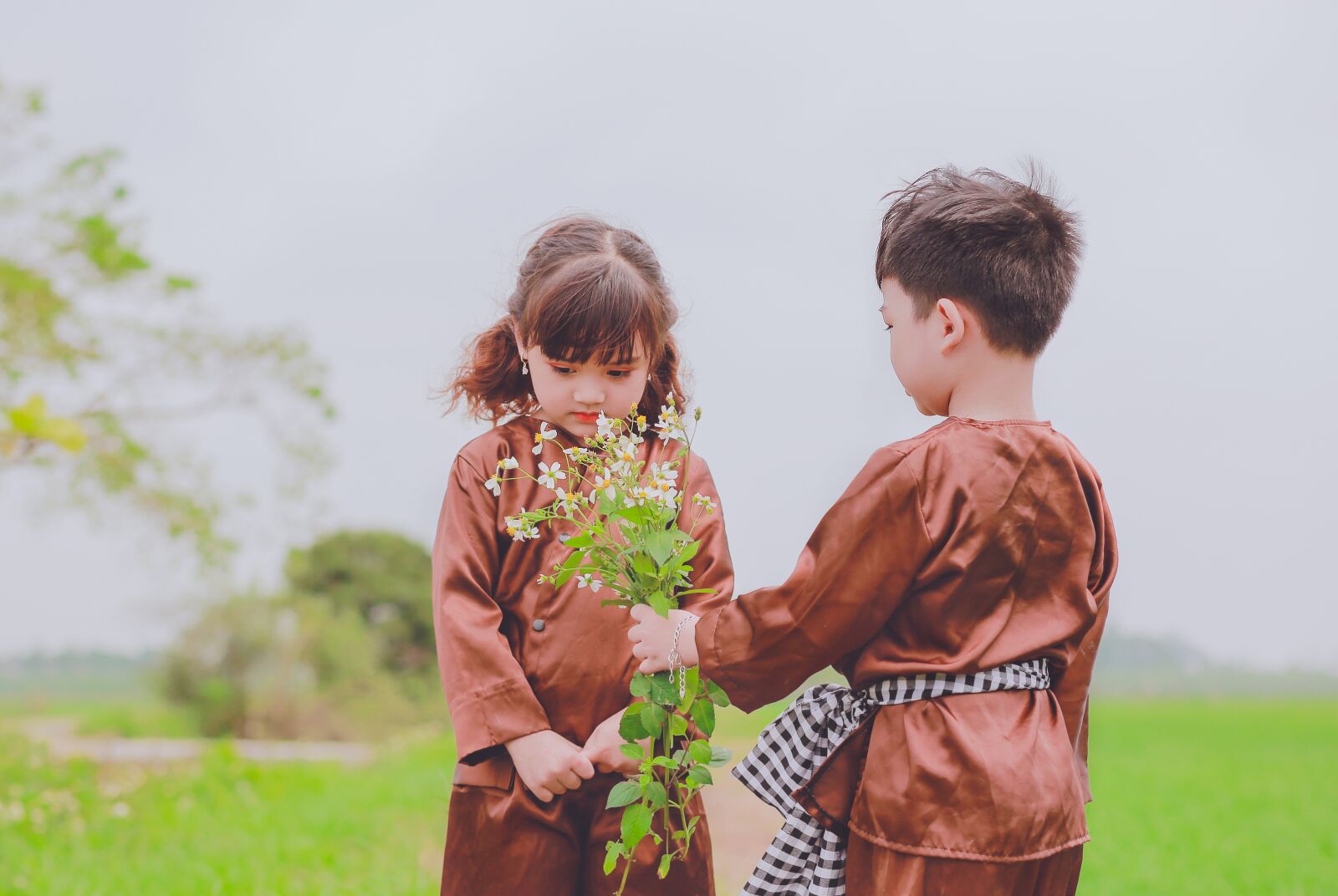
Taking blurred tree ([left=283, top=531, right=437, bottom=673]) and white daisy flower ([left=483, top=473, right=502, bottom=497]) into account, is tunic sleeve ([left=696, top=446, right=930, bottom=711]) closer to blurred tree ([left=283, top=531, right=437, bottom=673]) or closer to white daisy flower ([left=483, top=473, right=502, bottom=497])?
white daisy flower ([left=483, top=473, right=502, bottom=497])

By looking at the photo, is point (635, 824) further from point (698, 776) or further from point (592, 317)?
point (592, 317)

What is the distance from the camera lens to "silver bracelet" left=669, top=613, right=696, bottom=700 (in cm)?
181

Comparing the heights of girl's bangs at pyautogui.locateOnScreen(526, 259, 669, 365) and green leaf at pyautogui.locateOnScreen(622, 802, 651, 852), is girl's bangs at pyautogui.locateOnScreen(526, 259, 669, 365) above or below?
above

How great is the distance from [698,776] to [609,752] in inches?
9.0

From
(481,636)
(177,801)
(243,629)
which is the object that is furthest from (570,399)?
(243,629)

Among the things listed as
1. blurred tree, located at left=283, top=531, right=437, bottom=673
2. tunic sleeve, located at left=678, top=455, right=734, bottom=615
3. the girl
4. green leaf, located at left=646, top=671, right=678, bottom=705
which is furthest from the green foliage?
blurred tree, located at left=283, top=531, right=437, bottom=673

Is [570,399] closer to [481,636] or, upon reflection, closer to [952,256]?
[481,636]

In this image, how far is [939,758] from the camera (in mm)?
1675

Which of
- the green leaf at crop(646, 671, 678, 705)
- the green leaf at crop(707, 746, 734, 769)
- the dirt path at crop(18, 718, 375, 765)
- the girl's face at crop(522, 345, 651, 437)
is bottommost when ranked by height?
the dirt path at crop(18, 718, 375, 765)

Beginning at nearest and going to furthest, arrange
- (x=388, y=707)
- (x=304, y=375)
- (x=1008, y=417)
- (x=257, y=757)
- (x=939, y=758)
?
(x=939, y=758) → (x=1008, y=417) → (x=257, y=757) → (x=304, y=375) → (x=388, y=707)

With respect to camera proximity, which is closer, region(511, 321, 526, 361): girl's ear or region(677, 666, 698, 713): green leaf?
region(677, 666, 698, 713): green leaf

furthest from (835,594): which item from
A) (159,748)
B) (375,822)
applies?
(159,748)

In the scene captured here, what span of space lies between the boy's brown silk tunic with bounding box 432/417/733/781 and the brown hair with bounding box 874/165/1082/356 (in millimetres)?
549

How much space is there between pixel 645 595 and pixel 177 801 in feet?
16.7
